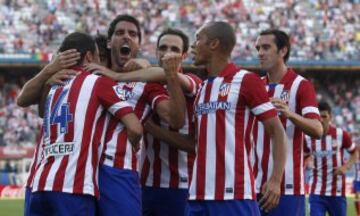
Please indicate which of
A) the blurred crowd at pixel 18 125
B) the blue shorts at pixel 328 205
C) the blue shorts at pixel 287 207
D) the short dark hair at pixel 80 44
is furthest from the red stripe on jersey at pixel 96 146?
the blurred crowd at pixel 18 125

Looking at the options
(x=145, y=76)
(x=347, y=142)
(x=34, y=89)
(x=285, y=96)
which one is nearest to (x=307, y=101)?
(x=285, y=96)

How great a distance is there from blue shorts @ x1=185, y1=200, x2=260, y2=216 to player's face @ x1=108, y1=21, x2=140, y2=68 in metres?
1.52

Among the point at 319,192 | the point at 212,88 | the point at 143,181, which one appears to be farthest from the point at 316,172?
the point at 212,88

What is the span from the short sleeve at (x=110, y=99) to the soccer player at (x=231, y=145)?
63 cm

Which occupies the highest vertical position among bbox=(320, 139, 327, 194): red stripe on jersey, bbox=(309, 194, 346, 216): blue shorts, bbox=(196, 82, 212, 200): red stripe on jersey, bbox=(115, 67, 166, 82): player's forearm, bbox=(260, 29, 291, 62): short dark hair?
bbox=(260, 29, 291, 62): short dark hair

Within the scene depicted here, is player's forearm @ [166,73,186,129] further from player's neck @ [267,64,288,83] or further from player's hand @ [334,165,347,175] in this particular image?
player's hand @ [334,165,347,175]

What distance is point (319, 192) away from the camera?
1325 cm

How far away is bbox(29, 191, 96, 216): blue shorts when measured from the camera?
6488mm

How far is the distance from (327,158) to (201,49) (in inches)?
284

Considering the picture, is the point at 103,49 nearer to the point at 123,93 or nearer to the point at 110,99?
the point at 123,93

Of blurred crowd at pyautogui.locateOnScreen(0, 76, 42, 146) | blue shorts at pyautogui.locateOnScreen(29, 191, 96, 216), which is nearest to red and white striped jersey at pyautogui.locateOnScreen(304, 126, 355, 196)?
blue shorts at pyautogui.locateOnScreen(29, 191, 96, 216)

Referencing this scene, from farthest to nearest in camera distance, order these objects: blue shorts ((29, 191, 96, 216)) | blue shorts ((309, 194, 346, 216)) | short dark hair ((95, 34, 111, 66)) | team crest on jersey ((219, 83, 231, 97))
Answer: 1. blue shorts ((309, 194, 346, 216))
2. short dark hair ((95, 34, 111, 66))
3. team crest on jersey ((219, 83, 231, 97))
4. blue shorts ((29, 191, 96, 216))

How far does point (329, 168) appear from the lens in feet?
44.8

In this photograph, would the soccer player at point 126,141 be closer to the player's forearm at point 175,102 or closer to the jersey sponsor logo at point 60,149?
the player's forearm at point 175,102
